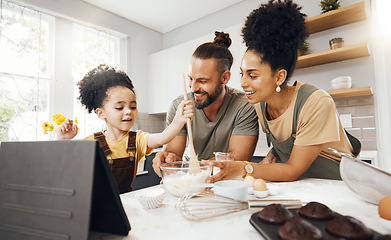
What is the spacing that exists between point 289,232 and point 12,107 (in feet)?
9.72

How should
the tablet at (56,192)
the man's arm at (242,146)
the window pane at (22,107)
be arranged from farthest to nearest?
the window pane at (22,107), the man's arm at (242,146), the tablet at (56,192)

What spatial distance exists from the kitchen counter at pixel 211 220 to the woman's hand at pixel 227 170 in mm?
155

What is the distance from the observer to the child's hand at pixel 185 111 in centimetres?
114

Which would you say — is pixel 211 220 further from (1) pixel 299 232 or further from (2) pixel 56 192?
(2) pixel 56 192

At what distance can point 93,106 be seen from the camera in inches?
53.0

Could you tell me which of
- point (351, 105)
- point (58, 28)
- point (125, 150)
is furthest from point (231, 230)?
point (58, 28)

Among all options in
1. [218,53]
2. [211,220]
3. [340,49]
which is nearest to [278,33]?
[218,53]

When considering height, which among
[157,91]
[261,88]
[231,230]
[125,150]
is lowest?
[231,230]

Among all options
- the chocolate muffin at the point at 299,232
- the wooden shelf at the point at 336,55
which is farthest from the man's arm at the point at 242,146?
the wooden shelf at the point at 336,55

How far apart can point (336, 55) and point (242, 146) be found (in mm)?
1523

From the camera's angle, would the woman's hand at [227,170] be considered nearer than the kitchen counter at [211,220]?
No

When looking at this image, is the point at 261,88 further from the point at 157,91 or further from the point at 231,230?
the point at 157,91

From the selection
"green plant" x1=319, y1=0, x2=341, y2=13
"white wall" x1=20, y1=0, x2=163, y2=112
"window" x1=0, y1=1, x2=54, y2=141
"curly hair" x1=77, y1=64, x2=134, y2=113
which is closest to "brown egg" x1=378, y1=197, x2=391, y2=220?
"curly hair" x1=77, y1=64, x2=134, y2=113

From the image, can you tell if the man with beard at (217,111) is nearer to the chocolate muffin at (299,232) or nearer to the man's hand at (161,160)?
the man's hand at (161,160)
